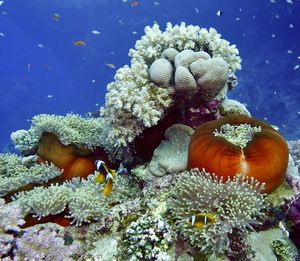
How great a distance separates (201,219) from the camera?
3.08 meters

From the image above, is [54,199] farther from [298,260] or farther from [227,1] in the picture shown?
[227,1]

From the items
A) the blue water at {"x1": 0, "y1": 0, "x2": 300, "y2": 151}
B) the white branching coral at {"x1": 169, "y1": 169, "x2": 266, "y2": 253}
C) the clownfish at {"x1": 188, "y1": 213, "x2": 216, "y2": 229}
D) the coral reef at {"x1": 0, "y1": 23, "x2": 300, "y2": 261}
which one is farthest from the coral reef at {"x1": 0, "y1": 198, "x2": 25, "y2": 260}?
the blue water at {"x1": 0, "y1": 0, "x2": 300, "y2": 151}

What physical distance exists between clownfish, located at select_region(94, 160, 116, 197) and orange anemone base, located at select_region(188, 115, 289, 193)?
108 centimetres

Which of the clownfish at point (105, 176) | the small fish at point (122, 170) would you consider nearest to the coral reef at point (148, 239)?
the clownfish at point (105, 176)

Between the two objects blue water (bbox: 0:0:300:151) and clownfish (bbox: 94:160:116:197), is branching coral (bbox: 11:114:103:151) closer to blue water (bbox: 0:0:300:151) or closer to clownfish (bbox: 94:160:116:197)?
clownfish (bbox: 94:160:116:197)

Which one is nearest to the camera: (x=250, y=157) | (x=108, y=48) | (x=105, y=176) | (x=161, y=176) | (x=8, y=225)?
(x=8, y=225)

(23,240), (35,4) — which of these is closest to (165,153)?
(23,240)

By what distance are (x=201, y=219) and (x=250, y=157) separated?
3.45 feet

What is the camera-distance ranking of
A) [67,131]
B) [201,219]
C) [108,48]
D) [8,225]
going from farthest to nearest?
1. [108,48]
2. [67,131]
3. [8,225]
4. [201,219]

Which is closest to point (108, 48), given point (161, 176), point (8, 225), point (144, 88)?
point (144, 88)

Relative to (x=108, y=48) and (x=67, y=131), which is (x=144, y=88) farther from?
(x=108, y=48)

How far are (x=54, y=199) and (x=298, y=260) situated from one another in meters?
3.62

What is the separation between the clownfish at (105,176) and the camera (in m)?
4.04

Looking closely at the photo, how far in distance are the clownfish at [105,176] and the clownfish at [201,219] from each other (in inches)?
52.0
